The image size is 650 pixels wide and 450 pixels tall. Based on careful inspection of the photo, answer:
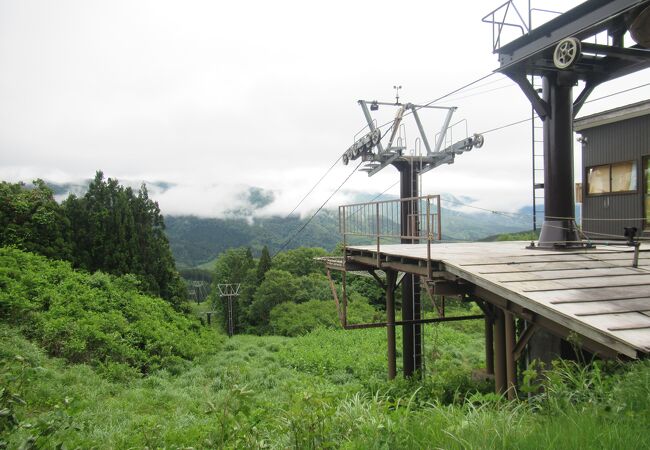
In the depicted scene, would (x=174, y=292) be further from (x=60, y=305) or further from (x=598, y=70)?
(x=598, y=70)

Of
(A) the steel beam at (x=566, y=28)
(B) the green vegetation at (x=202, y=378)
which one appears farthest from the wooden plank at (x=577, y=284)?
(A) the steel beam at (x=566, y=28)

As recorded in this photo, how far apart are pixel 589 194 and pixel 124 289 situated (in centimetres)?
1825

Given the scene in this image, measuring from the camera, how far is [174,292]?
25.0 metres

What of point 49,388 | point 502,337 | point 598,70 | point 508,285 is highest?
point 598,70

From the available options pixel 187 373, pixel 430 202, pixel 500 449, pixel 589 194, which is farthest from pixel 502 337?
pixel 187 373

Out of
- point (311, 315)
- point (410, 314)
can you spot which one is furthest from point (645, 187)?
point (311, 315)

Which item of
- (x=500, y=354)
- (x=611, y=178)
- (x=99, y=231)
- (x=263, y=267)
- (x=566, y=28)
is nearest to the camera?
(x=500, y=354)

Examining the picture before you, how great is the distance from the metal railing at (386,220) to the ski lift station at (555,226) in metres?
0.04

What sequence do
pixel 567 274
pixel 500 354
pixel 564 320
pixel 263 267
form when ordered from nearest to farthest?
pixel 564 320 → pixel 567 274 → pixel 500 354 → pixel 263 267

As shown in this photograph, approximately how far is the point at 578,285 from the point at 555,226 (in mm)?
3187

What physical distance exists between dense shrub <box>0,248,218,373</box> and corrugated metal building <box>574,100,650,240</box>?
1351 centimetres

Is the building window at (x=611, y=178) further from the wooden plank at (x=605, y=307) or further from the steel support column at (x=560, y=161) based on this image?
the wooden plank at (x=605, y=307)

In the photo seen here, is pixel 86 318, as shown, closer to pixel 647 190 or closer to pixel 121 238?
pixel 121 238

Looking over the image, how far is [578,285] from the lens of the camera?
5.42 metres
